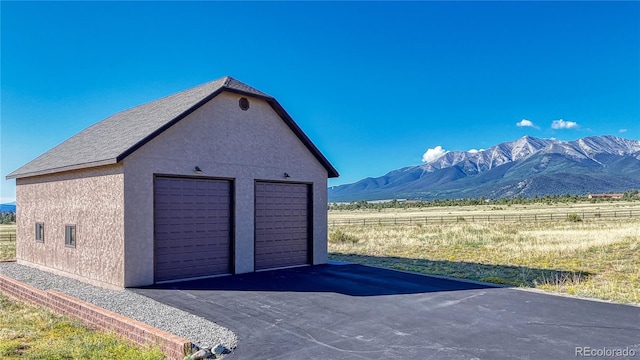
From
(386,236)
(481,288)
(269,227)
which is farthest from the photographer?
(386,236)

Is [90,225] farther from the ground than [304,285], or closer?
farther from the ground

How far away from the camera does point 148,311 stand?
8.54m

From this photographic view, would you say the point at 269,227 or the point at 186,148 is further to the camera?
the point at 269,227

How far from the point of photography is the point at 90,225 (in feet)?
39.6

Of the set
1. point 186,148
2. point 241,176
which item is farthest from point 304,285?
point 186,148

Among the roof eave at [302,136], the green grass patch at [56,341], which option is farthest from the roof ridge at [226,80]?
the green grass patch at [56,341]

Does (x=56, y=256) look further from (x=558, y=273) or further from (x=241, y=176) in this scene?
(x=558, y=273)

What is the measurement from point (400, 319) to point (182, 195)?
23.0 feet

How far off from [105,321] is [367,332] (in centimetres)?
454

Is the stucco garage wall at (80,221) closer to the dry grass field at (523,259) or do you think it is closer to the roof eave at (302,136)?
the roof eave at (302,136)

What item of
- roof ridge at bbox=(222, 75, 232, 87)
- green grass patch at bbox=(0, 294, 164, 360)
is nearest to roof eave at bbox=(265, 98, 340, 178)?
roof ridge at bbox=(222, 75, 232, 87)

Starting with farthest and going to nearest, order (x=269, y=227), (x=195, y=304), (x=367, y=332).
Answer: (x=269, y=227) < (x=195, y=304) < (x=367, y=332)

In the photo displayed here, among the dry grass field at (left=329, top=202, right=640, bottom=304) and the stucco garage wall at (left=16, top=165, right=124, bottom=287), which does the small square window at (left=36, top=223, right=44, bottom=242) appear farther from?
the dry grass field at (left=329, top=202, right=640, bottom=304)
